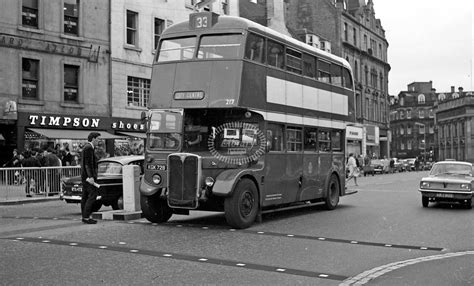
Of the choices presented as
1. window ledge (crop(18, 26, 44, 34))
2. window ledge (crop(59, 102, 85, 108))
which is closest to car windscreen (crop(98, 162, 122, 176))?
window ledge (crop(59, 102, 85, 108))

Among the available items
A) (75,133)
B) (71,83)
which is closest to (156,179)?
(75,133)

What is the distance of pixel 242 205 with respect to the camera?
1166 centimetres

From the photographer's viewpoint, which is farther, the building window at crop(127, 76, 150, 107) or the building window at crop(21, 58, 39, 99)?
the building window at crop(127, 76, 150, 107)

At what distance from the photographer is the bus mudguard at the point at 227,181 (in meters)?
11.2

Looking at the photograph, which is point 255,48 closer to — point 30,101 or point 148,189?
point 148,189

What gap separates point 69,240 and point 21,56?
18.2 metres

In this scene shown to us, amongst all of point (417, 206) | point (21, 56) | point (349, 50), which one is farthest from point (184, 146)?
point (349, 50)

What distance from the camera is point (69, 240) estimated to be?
985 centimetres

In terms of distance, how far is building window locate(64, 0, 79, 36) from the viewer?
27.8m

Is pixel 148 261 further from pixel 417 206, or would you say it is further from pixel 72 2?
pixel 72 2

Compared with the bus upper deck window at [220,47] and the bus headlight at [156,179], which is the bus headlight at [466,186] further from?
the bus headlight at [156,179]

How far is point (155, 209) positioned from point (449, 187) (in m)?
9.43

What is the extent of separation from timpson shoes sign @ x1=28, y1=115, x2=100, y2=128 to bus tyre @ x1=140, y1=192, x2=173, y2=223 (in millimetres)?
15407

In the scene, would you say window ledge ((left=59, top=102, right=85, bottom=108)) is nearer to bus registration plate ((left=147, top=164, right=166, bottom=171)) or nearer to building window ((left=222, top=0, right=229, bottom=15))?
building window ((left=222, top=0, right=229, bottom=15))
